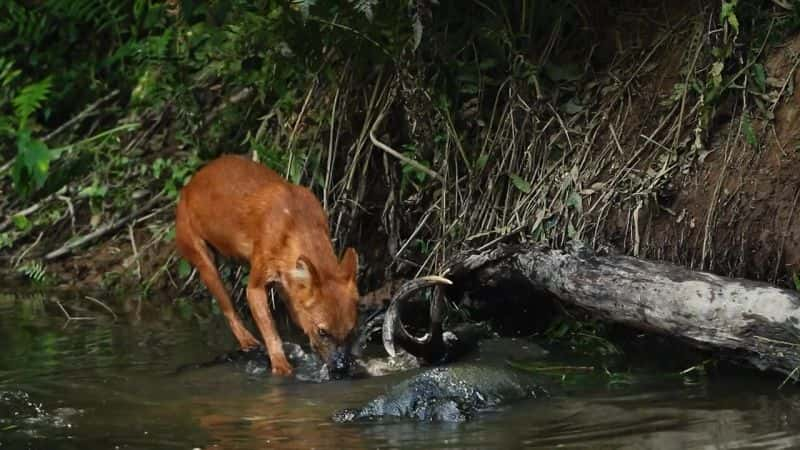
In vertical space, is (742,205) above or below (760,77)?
below

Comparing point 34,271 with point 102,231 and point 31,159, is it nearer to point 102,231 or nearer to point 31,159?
point 102,231

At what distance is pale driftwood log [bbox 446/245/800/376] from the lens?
6.60 meters

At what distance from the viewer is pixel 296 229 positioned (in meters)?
8.30

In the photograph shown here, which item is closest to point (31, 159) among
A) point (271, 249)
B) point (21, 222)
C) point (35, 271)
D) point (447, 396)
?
point (447, 396)

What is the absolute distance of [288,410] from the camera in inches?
267

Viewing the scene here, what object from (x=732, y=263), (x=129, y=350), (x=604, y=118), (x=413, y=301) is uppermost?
(x=604, y=118)

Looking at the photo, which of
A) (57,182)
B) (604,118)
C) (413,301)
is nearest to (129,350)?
→ (413,301)

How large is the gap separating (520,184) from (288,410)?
2575mm

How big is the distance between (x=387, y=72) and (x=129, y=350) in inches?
105

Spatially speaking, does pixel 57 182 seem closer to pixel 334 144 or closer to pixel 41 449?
pixel 41 449

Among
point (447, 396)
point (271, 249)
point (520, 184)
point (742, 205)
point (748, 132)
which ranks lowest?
point (447, 396)

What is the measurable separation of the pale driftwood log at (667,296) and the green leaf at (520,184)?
67 cm

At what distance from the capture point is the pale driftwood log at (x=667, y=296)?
260 inches

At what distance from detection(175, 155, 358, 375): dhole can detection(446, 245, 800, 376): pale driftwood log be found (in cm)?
78
